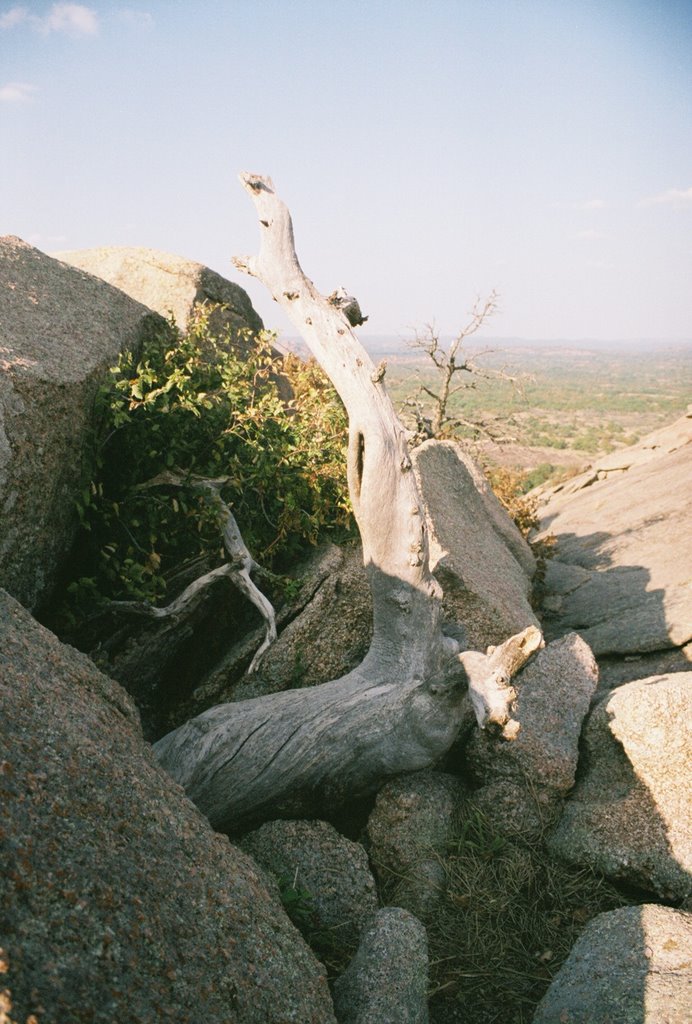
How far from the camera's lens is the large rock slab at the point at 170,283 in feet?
31.9

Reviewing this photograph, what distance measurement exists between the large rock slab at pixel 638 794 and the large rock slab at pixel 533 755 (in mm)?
181

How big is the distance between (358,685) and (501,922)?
79.1 inches

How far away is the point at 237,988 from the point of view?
3.25 meters

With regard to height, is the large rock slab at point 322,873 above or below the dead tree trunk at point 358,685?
below

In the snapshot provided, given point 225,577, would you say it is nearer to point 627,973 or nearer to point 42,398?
point 42,398

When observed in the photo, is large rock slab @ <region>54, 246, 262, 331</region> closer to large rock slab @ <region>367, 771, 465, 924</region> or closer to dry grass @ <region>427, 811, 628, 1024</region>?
large rock slab @ <region>367, 771, 465, 924</region>

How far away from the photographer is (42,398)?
5348mm

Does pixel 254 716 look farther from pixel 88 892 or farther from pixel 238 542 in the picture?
pixel 88 892

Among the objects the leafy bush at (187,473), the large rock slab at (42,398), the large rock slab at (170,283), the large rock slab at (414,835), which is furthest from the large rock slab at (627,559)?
the large rock slab at (170,283)

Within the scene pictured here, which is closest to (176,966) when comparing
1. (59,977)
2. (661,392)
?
(59,977)

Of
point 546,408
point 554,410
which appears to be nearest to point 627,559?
point 554,410

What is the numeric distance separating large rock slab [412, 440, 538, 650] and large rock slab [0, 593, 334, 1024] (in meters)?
3.50

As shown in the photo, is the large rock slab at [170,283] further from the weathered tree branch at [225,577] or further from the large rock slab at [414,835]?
the large rock slab at [414,835]

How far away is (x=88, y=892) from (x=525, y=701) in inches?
159
